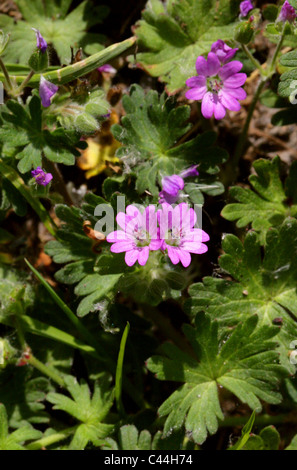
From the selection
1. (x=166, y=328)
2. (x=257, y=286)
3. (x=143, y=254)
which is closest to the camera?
(x=143, y=254)

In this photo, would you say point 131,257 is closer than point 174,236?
Yes

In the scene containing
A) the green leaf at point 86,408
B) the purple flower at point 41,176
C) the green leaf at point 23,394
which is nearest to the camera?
the purple flower at point 41,176

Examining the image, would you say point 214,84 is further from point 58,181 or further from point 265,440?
point 265,440

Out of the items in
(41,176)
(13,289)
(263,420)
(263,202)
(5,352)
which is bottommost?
(263,420)

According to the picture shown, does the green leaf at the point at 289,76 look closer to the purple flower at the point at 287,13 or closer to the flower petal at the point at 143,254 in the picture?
the purple flower at the point at 287,13

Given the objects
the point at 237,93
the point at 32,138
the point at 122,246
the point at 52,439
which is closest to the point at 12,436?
the point at 52,439

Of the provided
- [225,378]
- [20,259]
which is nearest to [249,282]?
[225,378]

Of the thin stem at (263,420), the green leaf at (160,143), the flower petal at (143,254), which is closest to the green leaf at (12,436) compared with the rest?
the thin stem at (263,420)
